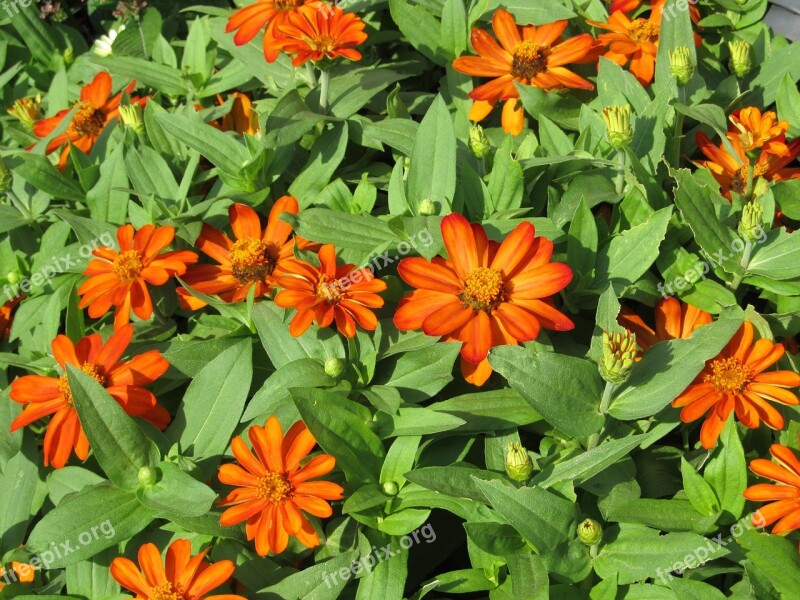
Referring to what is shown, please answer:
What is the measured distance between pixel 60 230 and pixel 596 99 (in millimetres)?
1352

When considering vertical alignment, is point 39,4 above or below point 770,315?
above

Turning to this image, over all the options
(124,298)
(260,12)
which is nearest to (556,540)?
(124,298)

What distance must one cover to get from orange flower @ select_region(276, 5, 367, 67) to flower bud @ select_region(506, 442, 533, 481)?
913mm

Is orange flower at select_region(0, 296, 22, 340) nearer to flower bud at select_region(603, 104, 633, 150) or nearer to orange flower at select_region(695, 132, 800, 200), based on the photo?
flower bud at select_region(603, 104, 633, 150)

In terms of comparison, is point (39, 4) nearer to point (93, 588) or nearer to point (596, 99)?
point (596, 99)

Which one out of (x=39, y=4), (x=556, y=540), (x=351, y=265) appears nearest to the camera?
(x=556, y=540)

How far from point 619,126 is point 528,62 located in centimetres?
45

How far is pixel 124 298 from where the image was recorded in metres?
1.80

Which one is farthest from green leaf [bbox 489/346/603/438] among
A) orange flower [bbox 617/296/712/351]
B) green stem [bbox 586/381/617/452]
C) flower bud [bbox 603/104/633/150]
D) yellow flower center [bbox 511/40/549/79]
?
yellow flower center [bbox 511/40/549/79]

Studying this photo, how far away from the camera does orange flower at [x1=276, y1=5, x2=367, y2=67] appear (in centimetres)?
190

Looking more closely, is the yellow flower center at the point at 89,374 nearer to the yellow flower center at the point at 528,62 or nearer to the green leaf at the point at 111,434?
the green leaf at the point at 111,434

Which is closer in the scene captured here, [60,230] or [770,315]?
[770,315]

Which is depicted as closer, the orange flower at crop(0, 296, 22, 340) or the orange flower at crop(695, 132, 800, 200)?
the orange flower at crop(695, 132, 800, 200)

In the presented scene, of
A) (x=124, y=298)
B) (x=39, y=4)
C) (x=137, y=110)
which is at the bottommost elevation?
(x=124, y=298)
